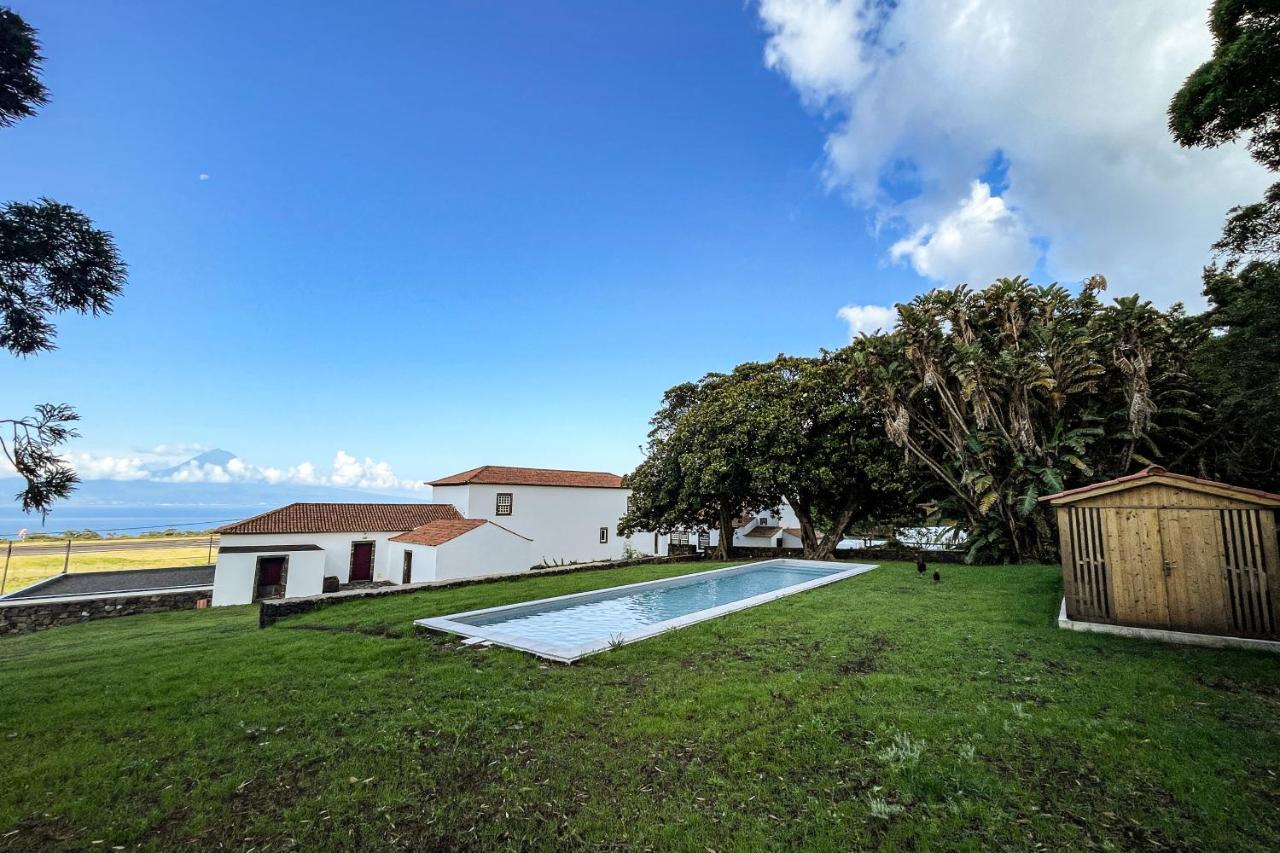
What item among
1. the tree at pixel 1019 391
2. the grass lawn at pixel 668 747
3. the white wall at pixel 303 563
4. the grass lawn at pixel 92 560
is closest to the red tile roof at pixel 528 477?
the white wall at pixel 303 563

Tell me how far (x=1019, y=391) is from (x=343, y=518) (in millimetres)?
32684

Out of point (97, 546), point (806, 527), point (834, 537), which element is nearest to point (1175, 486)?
point (834, 537)

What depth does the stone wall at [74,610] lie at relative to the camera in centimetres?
1692

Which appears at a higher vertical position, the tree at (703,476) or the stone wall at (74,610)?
the tree at (703,476)

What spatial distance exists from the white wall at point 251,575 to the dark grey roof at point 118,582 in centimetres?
330

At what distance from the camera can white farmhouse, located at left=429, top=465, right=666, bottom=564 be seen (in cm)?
3284

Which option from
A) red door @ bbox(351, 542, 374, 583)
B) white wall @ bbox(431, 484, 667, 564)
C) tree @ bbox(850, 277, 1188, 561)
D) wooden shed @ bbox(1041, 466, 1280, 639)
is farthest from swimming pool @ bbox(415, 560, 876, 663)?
red door @ bbox(351, 542, 374, 583)

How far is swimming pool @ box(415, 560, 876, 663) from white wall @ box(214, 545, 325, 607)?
15239mm

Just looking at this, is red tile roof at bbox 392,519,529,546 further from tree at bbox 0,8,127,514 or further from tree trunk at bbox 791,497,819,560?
tree at bbox 0,8,127,514

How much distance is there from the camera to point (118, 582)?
26.3m

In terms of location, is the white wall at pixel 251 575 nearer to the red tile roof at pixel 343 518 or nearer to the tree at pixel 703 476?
the red tile roof at pixel 343 518

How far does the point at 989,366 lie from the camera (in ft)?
50.2

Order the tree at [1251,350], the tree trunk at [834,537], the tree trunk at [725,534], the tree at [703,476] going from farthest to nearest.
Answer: the tree trunk at [725,534] → the tree trunk at [834,537] → the tree at [703,476] → the tree at [1251,350]

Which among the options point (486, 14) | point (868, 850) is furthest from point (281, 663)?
point (486, 14)
